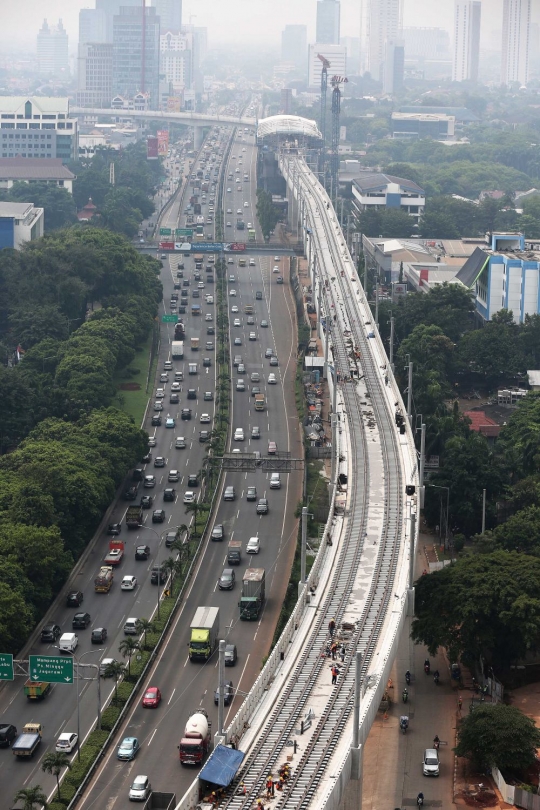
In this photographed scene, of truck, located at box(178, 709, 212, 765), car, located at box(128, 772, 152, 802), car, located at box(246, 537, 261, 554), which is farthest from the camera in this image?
car, located at box(246, 537, 261, 554)

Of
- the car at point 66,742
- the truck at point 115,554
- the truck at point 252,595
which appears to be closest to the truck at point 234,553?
the truck at point 252,595

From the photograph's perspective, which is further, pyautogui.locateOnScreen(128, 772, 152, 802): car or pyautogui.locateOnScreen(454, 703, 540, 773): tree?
pyautogui.locateOnScreen(454, 703, 540, 773): tree

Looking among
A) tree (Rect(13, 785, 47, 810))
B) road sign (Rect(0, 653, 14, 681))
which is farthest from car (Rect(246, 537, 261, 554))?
tree (Rect(13, 785, 47, 810))

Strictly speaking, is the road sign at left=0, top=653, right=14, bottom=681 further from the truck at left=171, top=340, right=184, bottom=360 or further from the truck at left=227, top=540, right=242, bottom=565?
the truck at left=171, top=340, right=184, bottom=360

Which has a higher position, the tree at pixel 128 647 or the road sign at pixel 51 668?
the road sign at pixel 51 668

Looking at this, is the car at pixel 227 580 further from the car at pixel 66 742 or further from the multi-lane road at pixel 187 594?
the car at pixel 66 742

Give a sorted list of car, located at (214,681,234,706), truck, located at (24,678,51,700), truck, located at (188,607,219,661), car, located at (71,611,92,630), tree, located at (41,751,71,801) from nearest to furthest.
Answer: tree, located at (41,751,71,801) → car, located at (214,681,234,706) → truck, located at (24,678,51,700) → truck, located at (188,607,219,661) → car, located at (71,611,92,630)
